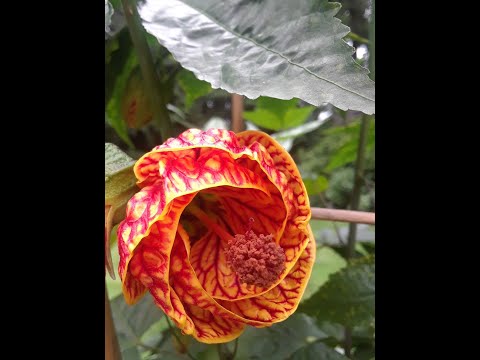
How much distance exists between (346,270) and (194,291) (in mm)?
86

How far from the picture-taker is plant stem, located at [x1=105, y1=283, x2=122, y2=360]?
24cm

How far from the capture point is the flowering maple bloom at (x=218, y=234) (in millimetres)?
209

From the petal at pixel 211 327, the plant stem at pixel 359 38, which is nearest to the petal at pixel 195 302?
the petal at pixel 211 327

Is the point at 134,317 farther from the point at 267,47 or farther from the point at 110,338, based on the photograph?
the point at 267,47

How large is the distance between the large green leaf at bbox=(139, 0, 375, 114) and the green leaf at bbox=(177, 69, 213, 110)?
31 mm

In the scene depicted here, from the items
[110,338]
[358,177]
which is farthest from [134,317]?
[358,177]

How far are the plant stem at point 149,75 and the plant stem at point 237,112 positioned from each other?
0.09 feet

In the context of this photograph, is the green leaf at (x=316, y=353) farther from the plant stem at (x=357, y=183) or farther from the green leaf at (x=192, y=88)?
the green leaf at (x=192, y=88)

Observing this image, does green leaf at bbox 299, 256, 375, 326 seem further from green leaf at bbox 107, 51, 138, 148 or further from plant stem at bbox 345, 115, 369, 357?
green leaf at bbox 107, 51, 138, 148

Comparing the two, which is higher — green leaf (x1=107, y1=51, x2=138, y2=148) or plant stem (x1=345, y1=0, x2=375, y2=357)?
green leaf (x1=107, y1=51, x2=138, y2=148)

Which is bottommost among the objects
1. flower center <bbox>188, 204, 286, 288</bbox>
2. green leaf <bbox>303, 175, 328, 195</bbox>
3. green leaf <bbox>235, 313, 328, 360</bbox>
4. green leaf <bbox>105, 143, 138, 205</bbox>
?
green leaf <bbox>235, 313, 328, 360</bbox>

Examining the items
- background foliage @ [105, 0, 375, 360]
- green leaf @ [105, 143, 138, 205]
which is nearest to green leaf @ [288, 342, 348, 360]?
background foliage @ [105, 0, 375, 360]
